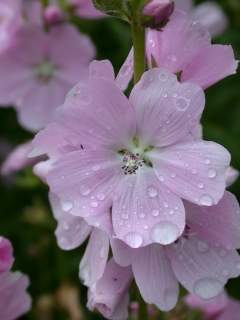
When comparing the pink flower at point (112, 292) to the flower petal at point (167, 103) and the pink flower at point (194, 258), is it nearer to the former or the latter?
the pink flower at point (194, 258)

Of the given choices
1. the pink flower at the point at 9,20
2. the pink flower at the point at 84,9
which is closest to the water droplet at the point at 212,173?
the pink flower at the point at 84,9

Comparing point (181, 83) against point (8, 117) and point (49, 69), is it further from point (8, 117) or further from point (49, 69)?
point (8, 117)

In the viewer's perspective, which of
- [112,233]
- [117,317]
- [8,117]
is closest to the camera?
[112,233]

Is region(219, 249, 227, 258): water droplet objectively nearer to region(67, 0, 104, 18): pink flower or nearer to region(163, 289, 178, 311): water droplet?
region(163, 289, 178, 311): water droplet

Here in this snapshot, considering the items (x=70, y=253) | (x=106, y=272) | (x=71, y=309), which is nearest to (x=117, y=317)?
(x=106, y=272)

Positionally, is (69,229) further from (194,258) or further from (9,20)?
(9,20)

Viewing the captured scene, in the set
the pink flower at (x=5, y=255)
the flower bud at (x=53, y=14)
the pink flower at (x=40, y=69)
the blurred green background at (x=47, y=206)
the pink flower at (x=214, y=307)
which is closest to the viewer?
the pink flower at (x=5, y=255)

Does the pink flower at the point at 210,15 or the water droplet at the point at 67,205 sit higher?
the water droplet at the point at 67,205

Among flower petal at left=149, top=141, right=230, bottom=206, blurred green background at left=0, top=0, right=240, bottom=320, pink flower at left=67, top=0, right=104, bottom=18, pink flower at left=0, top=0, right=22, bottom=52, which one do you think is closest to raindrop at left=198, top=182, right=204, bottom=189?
flower petal at left=149, top=141, right=230, bottom=206
